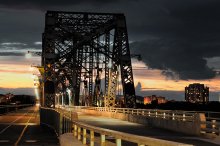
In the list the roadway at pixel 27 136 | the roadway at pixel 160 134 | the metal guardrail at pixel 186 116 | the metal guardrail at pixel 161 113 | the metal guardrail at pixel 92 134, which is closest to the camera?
the metal guardrail at pixel 92 134

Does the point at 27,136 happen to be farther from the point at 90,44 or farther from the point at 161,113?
the point at 90,44

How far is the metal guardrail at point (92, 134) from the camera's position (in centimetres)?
877

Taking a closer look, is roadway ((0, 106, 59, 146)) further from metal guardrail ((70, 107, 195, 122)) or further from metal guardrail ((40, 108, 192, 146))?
metal guardrail ((70, 107, 195, 122))

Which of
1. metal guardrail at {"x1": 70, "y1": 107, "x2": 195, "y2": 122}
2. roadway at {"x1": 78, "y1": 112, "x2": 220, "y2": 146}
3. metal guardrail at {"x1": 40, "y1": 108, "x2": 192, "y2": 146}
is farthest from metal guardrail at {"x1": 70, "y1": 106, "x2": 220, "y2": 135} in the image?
metal guardrail at {"x1": 40, "y1": 108, "x2": 192, "y2": 146}

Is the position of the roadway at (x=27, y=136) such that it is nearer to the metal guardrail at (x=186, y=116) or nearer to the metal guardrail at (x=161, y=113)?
the metal guardrail at (x=186, y=116)

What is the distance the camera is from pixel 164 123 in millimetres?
44281

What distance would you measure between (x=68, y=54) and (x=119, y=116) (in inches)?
820

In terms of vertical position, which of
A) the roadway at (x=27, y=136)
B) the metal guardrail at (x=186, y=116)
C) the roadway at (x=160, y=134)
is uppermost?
the metal guardrail at (x=186, y=116)

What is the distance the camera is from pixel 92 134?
611 inches

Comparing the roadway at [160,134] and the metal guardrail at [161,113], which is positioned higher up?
the metal guardrail at [161,113]

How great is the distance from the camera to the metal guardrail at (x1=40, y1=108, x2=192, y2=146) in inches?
345

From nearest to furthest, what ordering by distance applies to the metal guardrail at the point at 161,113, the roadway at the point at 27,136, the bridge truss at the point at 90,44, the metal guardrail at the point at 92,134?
the metal guardrail at the point at 92,134
the roadway at the point at 27,136
the metal guardrail at the point at 161,113
the bridge truss at the point at 90,44

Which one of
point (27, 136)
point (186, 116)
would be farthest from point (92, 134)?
point (186, 116)

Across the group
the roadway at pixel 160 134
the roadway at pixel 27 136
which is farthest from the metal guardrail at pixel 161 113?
the roadway at pixel 27 136
